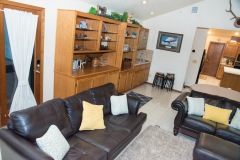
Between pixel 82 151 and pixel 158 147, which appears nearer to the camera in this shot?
pixel 82 151

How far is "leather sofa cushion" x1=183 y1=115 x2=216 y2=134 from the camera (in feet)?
10.7

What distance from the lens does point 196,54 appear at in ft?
23.0

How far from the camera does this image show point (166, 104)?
5289mm

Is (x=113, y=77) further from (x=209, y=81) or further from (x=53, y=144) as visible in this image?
(x=209, y=81)

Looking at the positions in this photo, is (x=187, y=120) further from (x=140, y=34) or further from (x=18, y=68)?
(x=140, y=34)

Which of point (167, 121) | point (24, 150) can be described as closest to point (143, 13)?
point (167, 121)

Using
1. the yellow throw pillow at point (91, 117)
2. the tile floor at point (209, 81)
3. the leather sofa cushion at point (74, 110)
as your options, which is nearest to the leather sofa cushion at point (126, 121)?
the yellow throw pillow at point (91, 117)

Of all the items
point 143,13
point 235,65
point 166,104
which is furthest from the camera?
point 235,65

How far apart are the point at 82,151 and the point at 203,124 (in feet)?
7.68

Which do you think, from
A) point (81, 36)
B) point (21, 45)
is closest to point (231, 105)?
point (81, 36)

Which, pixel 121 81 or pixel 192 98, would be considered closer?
pixel 192 98

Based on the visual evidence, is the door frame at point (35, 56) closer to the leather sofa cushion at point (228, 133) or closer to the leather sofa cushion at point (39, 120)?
the leather sofa cushion at point (39, 120)

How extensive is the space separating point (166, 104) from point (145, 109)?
92 cm

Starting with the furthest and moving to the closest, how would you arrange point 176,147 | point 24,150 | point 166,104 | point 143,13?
point 143,13, point 166,104, point 176,147, point 24,150
